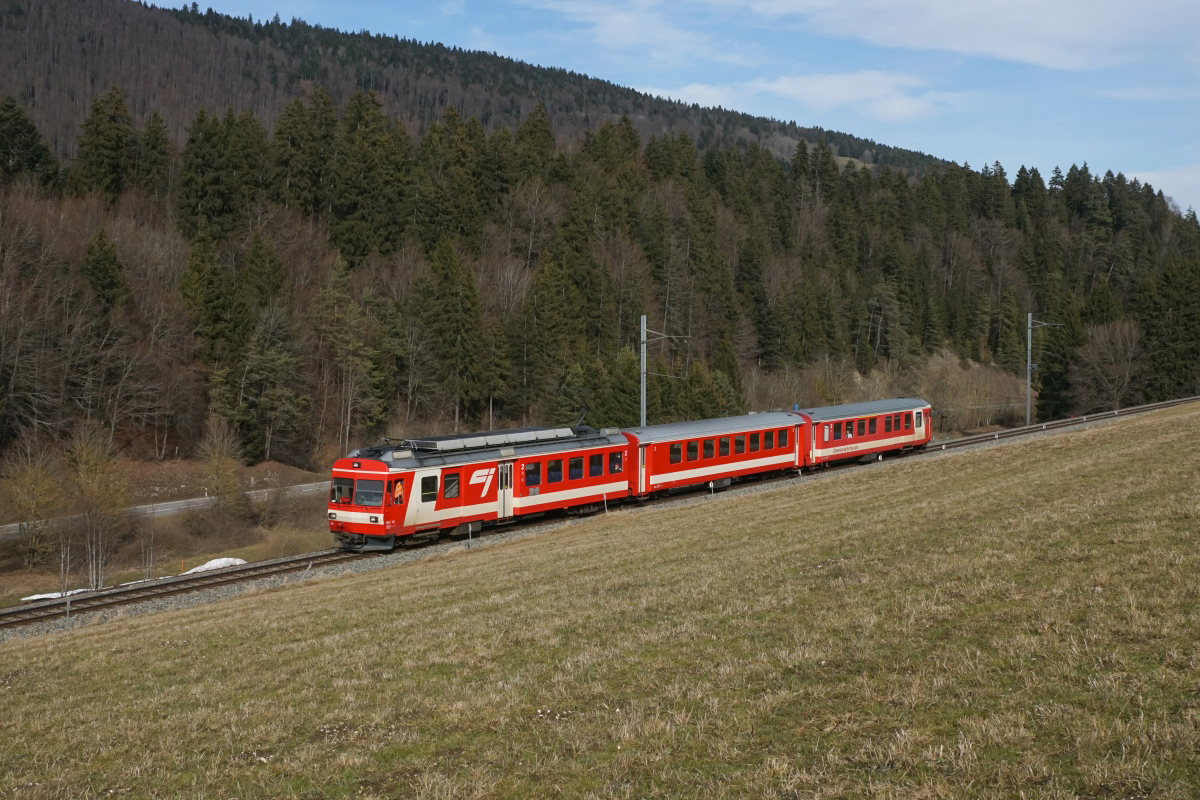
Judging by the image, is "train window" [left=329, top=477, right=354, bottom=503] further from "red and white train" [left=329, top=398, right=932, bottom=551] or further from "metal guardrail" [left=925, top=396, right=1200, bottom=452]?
"metal guardrail" [left=925, top=396, right=1200, bottom=452]

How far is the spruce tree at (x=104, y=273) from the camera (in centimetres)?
5459

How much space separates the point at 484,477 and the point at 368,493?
364 centimetres

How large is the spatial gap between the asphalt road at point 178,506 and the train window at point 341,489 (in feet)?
53.8

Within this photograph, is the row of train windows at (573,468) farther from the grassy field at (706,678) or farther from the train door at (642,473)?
the grassy field at (706,678)

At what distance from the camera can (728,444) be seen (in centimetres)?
3641

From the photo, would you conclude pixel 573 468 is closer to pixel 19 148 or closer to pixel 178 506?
pixel 178 506

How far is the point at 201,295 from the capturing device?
5753 cm

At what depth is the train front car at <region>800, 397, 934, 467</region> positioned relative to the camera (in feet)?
131

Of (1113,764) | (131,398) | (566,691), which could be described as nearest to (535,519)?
(566,691)

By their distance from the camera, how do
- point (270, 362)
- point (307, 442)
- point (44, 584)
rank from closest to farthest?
point (44, 584)
point (270, 362)
point (307, 442)

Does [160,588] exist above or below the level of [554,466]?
below

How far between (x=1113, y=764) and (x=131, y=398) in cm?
5646

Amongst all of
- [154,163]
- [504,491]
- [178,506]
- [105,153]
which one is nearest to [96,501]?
[178,506]

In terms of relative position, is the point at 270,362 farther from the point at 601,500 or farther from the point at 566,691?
the point at 566,691
